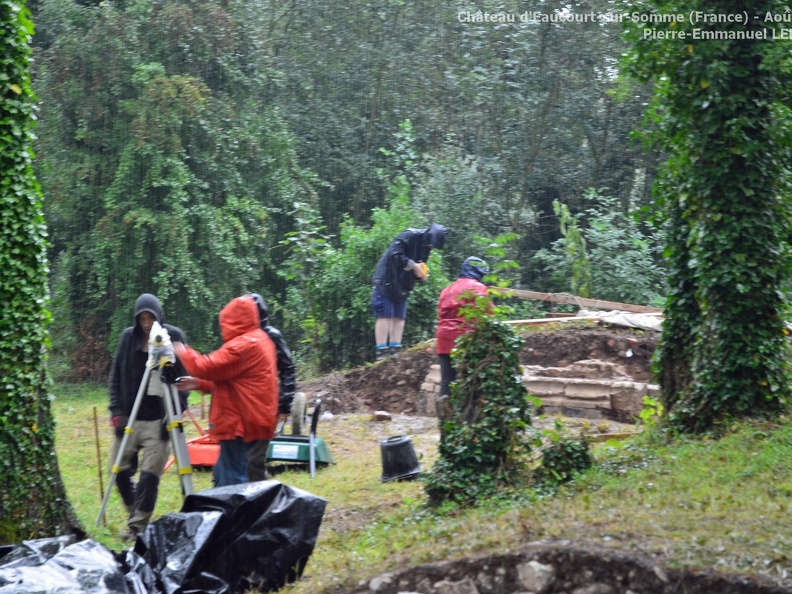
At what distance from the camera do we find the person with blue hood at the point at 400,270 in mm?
14258

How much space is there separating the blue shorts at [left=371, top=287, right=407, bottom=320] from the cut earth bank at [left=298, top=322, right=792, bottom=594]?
24.3 inches

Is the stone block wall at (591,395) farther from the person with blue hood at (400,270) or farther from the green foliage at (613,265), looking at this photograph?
the green foliage at (613,265)

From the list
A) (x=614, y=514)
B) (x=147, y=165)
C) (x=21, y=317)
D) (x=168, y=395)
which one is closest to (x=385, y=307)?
(x=147, y=165)

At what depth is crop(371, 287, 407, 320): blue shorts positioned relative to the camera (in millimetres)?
14564

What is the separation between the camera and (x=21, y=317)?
631 cm

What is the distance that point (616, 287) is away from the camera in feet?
58.7

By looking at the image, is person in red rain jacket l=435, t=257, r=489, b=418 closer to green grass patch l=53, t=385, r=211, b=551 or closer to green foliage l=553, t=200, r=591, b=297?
green grass patch l=53, t=385, r=211, b=551

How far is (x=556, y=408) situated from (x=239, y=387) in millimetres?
5884

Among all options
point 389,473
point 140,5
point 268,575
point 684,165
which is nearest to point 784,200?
point 684,165

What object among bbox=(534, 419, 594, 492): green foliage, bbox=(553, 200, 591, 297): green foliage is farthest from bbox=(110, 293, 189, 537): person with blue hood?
bbox=(553, 200, 591, 297): green foliage

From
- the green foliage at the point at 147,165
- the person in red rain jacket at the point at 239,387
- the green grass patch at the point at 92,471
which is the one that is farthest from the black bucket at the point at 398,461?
the green foliage at the point at 147,165

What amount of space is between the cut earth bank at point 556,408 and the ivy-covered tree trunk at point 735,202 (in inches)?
100

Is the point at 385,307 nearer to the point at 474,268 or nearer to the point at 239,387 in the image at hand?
the point at 474,268

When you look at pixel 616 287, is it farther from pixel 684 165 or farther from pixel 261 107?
pixel 684 165
